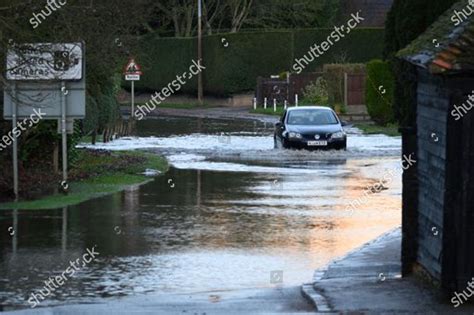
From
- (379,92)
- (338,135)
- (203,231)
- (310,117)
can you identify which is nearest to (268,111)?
(379,92)

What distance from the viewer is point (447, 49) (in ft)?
36.0

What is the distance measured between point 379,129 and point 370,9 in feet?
113

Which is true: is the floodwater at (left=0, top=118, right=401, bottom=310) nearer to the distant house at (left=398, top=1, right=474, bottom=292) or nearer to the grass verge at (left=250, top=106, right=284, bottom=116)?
the distant house at (left=398, top=1, right=474, bottom=292)

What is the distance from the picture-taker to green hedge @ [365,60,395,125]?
Result: 4575 centimetres

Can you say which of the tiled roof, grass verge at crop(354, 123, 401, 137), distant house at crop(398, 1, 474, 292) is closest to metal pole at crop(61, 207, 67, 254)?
distant house at crop(398, 1, 474, 292)

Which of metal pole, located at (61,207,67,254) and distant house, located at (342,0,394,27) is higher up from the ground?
distant house, located at (342,0,394,27)

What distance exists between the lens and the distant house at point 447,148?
10.9m

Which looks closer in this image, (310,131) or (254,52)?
(310,131)

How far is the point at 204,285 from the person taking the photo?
13.5 meters

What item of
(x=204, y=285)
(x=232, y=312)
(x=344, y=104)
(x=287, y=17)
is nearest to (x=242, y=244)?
(x=204, y=285)

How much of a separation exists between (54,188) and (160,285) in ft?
30.7

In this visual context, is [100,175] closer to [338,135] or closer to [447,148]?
[338,135]

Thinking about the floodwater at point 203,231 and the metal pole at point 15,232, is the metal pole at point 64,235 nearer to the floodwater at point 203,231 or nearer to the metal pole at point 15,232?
the floodwater at point 203,231

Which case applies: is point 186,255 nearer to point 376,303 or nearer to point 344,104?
point 376,303
